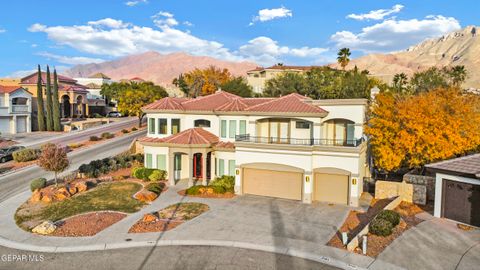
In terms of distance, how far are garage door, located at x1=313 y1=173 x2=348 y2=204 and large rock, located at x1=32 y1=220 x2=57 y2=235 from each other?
18.9 metres

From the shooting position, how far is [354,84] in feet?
204

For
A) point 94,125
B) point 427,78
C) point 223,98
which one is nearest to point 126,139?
point 94,125

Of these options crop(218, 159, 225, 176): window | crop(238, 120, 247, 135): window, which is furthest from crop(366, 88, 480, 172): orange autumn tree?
crop(218, 159, 225, 176): window

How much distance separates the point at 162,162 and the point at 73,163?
11632 millimetres

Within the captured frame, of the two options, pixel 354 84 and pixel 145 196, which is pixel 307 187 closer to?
pixel 145 196

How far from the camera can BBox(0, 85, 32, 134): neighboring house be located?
55.5 m

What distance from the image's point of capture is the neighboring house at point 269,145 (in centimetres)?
2764

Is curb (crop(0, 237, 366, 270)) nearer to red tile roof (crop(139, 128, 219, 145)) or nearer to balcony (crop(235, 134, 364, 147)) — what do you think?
balcony (crop(235, 134, 364, 147))

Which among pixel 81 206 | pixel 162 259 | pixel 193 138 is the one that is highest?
pixel 193 138

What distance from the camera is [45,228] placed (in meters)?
21.0

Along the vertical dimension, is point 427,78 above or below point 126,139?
above

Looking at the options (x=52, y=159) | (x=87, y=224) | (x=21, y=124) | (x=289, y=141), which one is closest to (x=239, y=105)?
(x=289, y=141)

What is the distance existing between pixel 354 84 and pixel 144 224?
165 ft

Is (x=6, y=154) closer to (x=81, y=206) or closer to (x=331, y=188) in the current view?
(x=81, y=206)
